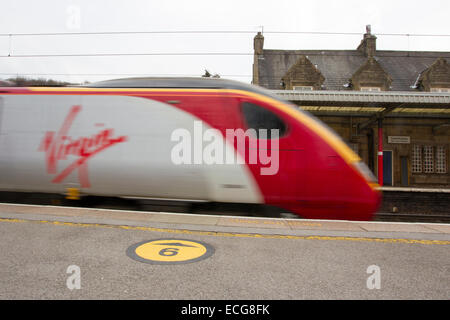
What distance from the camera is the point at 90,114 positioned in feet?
13.2

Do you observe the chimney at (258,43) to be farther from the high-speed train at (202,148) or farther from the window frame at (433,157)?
the high-speed train at (202,148)

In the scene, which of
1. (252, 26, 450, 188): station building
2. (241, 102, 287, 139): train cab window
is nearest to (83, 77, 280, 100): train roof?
(241, 102, 287, 139): train cab window

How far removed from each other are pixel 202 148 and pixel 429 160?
21328 mm

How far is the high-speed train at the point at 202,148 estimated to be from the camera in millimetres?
3887

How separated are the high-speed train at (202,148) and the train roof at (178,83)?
15mm

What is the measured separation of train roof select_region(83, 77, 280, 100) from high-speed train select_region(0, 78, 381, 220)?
15 mm

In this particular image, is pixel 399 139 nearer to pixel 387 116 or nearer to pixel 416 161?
pixel 387 116

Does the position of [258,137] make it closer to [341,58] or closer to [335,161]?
[335,161]

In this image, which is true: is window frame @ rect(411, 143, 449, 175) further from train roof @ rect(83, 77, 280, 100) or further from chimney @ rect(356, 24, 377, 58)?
train roof @ rect(83, 77, 280, 100)

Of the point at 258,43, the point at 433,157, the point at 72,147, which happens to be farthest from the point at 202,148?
the point at 258,43

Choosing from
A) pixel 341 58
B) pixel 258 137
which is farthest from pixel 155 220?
pixel 341 58

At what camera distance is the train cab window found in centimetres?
407

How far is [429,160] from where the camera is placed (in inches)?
762
